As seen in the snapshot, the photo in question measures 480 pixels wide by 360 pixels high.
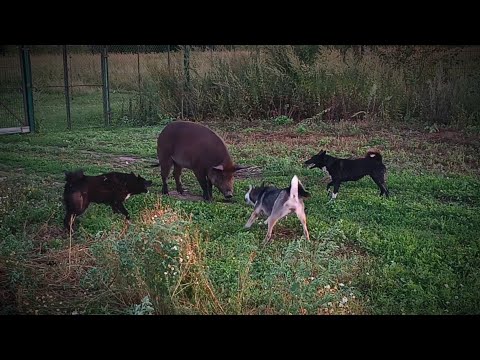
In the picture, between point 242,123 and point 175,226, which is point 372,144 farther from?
point 175,226

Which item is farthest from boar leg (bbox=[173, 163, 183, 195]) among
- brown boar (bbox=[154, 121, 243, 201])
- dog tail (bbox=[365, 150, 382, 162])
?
dog tail (bbox=[365, 150, 382, 162])

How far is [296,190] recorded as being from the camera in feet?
14.7

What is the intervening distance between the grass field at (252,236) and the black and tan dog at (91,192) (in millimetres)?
75

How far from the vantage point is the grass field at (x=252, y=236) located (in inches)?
165

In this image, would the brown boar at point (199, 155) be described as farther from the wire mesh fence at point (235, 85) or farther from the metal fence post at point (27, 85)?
the metal fence post at point (27, 85)

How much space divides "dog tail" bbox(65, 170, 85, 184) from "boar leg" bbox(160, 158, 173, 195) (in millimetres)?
722

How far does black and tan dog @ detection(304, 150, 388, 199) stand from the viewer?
5.02 metres

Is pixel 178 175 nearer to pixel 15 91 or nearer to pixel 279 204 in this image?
pixel 279 204

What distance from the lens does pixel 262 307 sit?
4184 millimetres

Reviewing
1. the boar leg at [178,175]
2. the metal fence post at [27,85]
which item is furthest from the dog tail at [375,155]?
the metal fence post at [27,85]

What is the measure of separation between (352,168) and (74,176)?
8.14 feet

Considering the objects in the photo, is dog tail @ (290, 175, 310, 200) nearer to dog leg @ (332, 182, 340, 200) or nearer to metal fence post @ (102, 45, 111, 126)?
dog leg @ (332, 182, 340, 200)
